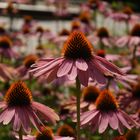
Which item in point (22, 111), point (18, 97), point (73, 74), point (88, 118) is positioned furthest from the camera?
point (88, 118)

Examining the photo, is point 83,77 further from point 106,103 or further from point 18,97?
point 106,103

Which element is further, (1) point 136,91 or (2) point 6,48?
(2) point 6,48

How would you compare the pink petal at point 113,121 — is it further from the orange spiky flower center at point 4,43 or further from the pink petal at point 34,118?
the orange spiky flower center at point 4,43

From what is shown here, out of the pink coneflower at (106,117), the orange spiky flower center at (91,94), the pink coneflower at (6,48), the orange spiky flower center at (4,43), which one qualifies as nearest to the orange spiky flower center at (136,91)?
the orange spiky flower center at (91,94)

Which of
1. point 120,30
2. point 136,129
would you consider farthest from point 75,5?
point 136,129

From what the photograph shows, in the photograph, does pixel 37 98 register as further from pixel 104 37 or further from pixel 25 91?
pixel 25 91

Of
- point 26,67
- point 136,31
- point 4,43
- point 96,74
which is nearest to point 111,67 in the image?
point 96,74
